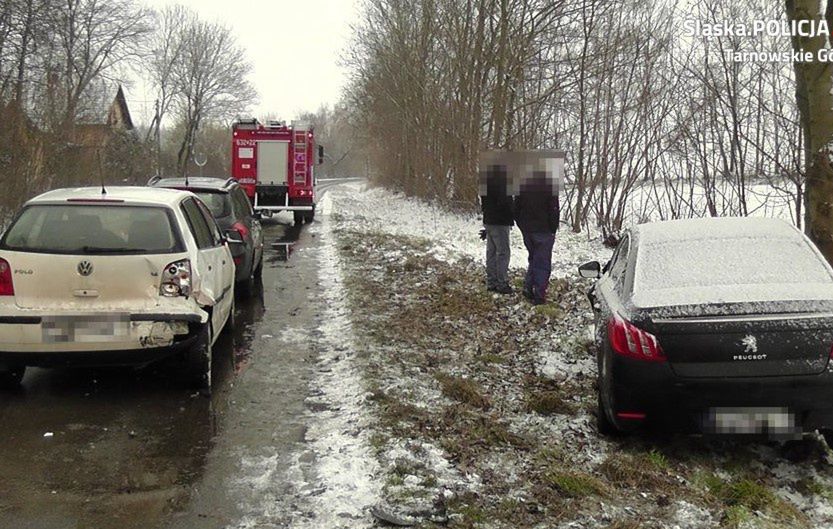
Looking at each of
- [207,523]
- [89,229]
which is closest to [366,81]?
[89,229]

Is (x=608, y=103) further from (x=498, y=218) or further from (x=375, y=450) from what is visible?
(x=375, y=450)

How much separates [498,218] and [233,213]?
373 cm

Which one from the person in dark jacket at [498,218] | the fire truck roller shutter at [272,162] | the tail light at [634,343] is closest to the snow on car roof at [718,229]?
the tail light at [634,343]

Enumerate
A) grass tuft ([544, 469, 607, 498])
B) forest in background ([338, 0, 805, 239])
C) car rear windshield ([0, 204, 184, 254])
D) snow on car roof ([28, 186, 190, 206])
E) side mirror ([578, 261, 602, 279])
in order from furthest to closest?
forest in background ([338, 0, 805, 239]) < side mirror ([578, 261, 602, 279]) < snow on car roof ([28, 186, 190, 206]) < car rear windshield ([0, 204, 184, 254]) < grass tuft ([544, 469, 607, 498])

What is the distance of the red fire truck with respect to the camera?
2250cm

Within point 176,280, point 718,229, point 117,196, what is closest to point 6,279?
point 117,196

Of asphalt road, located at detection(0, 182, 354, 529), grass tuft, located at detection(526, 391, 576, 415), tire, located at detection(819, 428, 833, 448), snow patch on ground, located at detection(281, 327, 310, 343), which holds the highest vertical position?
tire, located at detection(819, 428, 833, 448)

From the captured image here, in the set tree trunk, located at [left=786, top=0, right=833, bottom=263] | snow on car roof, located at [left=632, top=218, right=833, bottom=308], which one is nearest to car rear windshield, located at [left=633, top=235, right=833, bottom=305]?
snow on car roof, located at [left=632, top=218, right=833, bottom=308]

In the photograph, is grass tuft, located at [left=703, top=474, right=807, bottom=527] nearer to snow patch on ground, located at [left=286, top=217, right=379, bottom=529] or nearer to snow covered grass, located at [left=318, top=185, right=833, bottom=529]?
snow covered grass, located at [left=318, top=185, right=833, bottom=529]

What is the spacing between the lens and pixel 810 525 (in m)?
3.71

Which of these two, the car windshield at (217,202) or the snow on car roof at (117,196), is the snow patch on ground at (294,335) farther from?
the car windshield at (217,202)

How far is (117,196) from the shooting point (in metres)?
5.84

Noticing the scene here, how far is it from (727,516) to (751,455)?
2.99ft

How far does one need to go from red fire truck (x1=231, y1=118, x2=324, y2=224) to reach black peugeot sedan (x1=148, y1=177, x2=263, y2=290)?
11724 millimetres
